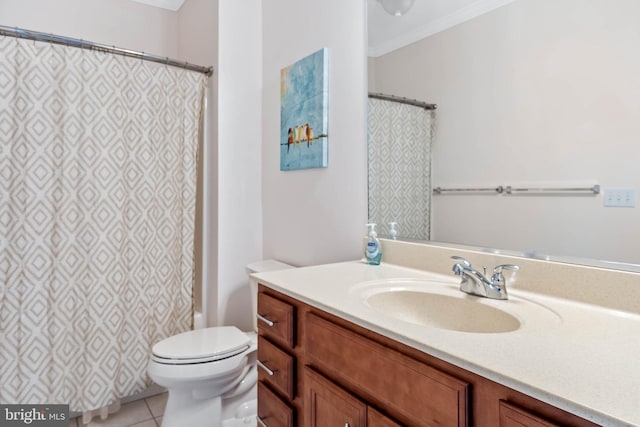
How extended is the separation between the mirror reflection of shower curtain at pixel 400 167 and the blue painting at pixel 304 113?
0.89 ft

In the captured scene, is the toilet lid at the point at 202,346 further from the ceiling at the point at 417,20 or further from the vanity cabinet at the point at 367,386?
the ceiling at the point at 417,20

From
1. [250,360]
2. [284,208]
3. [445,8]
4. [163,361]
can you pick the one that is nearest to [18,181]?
[163,361]

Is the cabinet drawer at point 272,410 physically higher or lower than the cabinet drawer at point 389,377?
lower

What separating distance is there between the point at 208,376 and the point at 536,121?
1.53m

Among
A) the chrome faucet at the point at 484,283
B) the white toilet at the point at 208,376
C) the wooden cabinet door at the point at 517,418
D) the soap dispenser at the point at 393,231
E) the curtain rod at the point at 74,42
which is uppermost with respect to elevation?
the curtain rod at the point at 74,42

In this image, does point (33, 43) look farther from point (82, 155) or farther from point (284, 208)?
point (284, 208)

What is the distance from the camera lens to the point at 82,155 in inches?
71.7

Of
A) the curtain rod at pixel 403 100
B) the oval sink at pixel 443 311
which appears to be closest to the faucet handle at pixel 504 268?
the oval sink at pixel 443 311

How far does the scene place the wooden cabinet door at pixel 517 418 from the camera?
538 millimetres

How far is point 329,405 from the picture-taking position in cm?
94

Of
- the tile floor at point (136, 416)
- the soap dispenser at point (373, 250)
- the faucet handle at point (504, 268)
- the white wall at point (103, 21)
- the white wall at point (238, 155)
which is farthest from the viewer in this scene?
the white wall at point (103, 21)

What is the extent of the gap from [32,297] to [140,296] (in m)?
0.46

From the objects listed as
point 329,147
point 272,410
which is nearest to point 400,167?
point 329,147

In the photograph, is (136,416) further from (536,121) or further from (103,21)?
(103,21)
